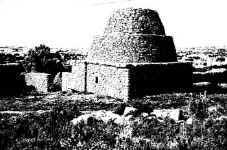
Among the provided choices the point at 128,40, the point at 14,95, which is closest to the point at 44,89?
the point at 14,95

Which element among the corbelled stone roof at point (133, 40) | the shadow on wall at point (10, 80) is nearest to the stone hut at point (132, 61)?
the corbelled stone roof at point (133, 40)

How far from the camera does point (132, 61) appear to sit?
18.5m

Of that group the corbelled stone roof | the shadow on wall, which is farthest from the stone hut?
the shadow on wall

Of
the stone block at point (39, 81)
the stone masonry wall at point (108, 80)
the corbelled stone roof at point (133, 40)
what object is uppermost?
the corbelled stone roof at point (133, 40)

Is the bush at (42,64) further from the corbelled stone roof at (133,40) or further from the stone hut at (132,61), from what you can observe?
the corbelled stone roof at (133,40)

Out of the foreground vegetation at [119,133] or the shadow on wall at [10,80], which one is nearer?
the foreground vegetation at [119,133]

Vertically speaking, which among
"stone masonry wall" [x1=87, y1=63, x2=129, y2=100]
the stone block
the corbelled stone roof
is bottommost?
the stone block

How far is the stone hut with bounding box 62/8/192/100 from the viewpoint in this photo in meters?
17.3

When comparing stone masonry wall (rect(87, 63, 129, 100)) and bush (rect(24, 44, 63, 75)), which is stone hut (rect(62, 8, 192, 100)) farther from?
bush (rect(24, 44, 63, 75))

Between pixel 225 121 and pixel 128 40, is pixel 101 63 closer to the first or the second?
pixel 128 40

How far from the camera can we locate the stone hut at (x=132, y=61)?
17.3m

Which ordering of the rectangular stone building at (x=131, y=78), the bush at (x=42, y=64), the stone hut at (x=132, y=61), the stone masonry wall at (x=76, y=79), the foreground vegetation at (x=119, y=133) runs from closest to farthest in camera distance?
the foreground vegetation at (x=119, y=133) → the rectangular stone building at (x=131, y=78) → the stone hut at (x=132, y=61) → the stone masonry wall at (x=76, y=79) → the bush at (x=42, y=64)

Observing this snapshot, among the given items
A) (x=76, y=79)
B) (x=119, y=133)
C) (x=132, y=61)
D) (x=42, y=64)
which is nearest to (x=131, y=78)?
(x=132, y=61)

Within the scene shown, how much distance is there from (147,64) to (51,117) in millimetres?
8200
